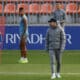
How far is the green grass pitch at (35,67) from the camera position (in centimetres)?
1360

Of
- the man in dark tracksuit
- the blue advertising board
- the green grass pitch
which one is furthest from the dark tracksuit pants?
the blue advertising board

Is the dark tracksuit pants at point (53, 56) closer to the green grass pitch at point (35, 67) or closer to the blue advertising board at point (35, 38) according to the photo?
the green grass pitch at point (35, 67)

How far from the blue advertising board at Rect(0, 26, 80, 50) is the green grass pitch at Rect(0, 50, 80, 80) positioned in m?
0.80

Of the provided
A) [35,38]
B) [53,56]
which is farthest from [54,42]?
[35,38]

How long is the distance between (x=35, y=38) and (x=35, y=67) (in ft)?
18.2

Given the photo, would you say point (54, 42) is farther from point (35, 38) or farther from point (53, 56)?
point (35, 38)

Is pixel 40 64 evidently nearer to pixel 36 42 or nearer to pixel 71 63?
pixel 71 63

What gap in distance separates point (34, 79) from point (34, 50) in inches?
328

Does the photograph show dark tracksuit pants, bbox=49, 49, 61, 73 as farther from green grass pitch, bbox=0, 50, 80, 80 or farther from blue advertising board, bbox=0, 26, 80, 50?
blue advertising board, bbox=0, 26, 80, 50

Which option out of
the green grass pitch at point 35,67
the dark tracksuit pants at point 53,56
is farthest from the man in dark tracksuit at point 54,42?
the green grass pitch at point 35,67

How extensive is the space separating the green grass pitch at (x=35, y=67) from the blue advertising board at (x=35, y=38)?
80cm

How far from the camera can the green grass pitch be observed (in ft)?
44.6

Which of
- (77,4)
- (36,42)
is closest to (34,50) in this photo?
(36,42)

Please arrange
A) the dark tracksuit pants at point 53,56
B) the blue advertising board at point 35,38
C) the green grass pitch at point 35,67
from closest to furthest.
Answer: the dark tracksuit pants at point 53,56, the green grass pitch at point 35,67, the blue advertising board at point 35,38
